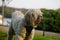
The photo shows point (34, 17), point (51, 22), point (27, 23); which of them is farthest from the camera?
point (51, 22)

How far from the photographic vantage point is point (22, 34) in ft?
7.75

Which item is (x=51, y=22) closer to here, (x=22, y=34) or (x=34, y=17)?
(x=22, y=34)

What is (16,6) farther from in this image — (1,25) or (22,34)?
(22,34)

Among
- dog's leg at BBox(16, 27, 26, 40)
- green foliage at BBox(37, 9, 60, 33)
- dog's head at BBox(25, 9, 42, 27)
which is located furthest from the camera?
green foliage at BBox(37, 9, 60, 33)

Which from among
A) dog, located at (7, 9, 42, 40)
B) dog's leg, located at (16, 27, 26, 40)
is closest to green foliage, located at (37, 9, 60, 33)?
dog, located at (7, 9, 42, 40)

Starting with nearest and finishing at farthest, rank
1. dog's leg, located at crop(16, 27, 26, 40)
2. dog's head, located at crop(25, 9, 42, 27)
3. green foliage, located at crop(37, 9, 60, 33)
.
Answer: dog's head, located at crop(25, 9, 42, 27) → dog's leg, located at crop(16, 27, 26, 40) → green foliage, located at crop(37, 9, 60, 33)

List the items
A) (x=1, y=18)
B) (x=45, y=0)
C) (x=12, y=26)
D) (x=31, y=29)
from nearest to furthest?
(x=31, y=29) → (x=12, y=26) → (x=45, y=0) → (x=1, y=18)

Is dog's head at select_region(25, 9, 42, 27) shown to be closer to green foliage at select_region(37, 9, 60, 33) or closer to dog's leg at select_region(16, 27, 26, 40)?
dog's leg at select_region(16, 27, 26, 40)

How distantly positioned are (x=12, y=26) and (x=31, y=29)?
388 millimetres

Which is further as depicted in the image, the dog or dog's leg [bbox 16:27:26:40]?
dog's leg [bbox 16:27:26:40]

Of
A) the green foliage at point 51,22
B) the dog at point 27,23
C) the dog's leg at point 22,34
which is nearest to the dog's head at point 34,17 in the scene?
the dog at point 27,23

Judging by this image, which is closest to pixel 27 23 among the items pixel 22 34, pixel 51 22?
pixel 22 34

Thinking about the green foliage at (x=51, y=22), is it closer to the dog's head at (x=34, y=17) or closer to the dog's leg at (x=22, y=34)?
the dog's leg at (x=22, y=34)

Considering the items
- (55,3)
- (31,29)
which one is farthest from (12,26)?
(55,3)
